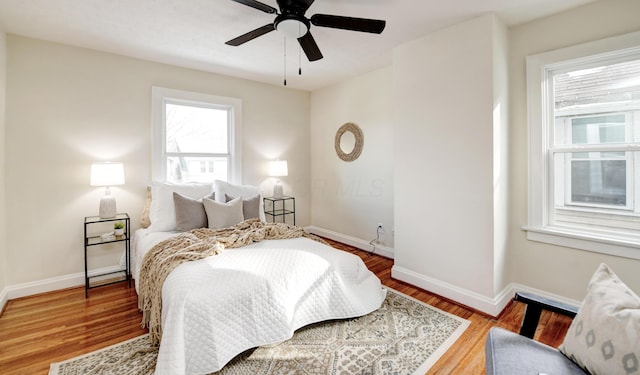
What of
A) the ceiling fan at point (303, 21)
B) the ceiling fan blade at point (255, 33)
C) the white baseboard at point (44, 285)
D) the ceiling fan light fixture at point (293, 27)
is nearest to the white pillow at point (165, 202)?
the white baseboard at point (44, 285)

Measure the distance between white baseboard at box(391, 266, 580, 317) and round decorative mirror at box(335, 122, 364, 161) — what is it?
6.05 feet

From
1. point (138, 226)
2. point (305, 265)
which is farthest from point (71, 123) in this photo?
point (305, 265)

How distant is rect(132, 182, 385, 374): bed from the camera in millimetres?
1607

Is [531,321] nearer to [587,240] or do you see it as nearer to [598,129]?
[587,240]

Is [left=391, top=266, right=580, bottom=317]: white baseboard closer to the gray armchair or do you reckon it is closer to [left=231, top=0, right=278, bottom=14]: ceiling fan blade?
the gray armchair

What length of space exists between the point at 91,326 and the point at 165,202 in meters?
1.22

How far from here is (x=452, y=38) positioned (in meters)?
2.57

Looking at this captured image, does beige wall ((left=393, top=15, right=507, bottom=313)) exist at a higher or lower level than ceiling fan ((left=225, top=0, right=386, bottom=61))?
lower

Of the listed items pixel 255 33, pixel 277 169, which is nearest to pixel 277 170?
pixel 277 169

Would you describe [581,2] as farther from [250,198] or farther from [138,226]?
[138,226]

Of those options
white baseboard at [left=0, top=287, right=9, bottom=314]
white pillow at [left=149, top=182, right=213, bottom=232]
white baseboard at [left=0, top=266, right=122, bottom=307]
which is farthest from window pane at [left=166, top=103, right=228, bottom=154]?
white baseboard at [left=0, top=287, right=9, bottom=314]

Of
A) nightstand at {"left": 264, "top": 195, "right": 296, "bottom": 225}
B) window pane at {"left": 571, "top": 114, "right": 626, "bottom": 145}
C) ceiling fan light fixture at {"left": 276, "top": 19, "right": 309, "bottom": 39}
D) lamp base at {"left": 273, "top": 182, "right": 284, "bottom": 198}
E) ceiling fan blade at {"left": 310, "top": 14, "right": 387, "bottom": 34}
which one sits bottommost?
nightstand at {"left": 264, "top": 195, "right": 296, "bottom": 225}

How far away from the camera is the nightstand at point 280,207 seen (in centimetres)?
445

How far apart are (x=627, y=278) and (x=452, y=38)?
2384 mm
